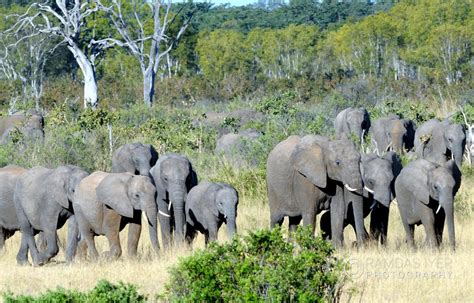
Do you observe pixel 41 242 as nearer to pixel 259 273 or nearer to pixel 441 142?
pixel 259 273

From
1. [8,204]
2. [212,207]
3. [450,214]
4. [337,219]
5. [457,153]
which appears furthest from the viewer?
[457,153]

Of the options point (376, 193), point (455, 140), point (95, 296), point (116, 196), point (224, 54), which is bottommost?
point (224, 54)

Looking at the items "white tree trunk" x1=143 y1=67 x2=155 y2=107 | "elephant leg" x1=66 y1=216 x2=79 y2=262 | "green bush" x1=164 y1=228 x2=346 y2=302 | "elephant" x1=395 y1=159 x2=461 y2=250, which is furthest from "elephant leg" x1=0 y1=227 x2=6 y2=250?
"white tree trunk" x1=143 y1=67 x2=155 y2=107

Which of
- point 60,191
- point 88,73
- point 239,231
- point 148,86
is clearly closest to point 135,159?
point 239,231

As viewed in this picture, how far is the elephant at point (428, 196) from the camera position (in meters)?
13.7

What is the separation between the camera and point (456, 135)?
22234 millimetres

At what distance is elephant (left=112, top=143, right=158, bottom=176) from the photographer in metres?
17.3

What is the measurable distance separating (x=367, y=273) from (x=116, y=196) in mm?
3380

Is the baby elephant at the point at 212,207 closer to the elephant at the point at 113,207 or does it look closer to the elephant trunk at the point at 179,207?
the elephant trunk at the point at 179,207

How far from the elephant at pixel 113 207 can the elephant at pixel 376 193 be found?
231 centimetres

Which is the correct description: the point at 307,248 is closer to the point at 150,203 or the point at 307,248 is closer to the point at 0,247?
the point at 150,203

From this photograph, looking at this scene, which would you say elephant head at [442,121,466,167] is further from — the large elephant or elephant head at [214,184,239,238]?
the large elephant

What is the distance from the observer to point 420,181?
14.1 metres

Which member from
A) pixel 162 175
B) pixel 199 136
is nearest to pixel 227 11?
pixel 199 136
